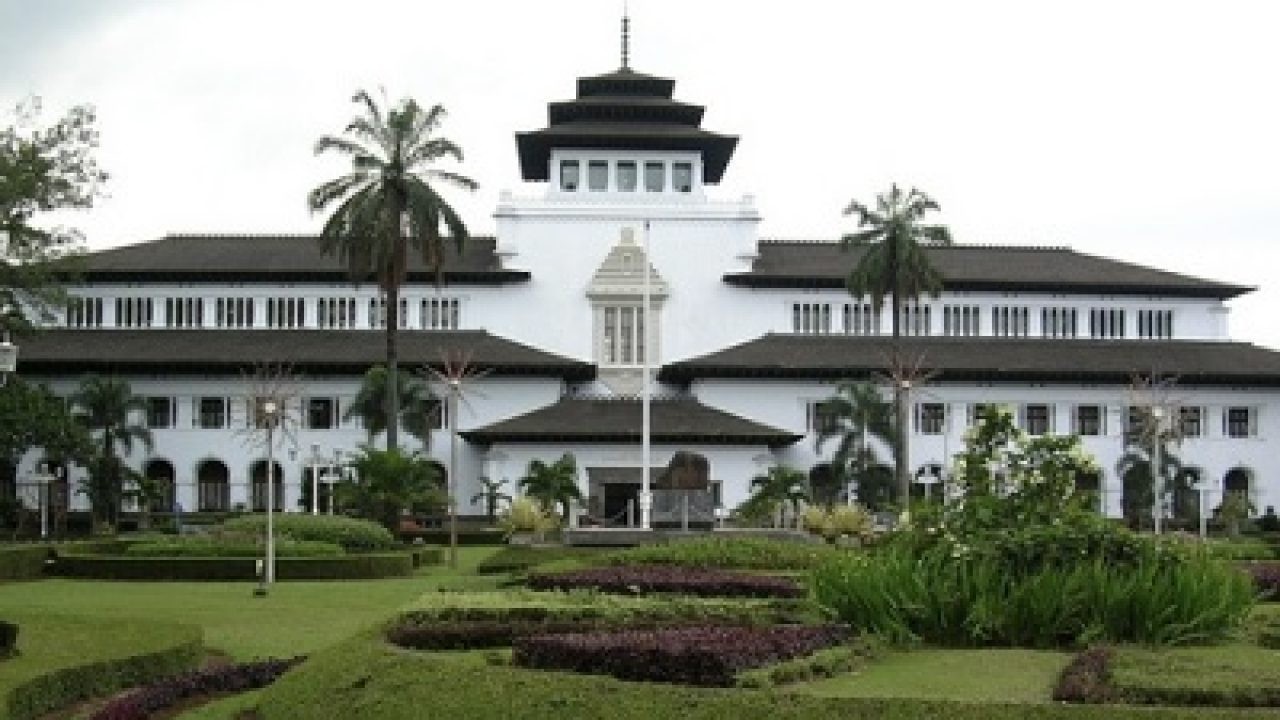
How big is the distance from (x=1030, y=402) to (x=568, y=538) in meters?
30.6

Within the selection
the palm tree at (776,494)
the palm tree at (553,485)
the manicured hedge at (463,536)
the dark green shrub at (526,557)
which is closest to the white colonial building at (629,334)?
the palm tree at (776,494)

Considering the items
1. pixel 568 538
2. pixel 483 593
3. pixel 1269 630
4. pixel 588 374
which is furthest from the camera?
pixel 588 374

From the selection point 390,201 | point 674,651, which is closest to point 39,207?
point 390,201

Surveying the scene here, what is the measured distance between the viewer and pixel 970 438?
64.0 ft

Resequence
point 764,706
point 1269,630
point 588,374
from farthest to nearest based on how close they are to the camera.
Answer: point 588,374
point 1269,630
point 764,706

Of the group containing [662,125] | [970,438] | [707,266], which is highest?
[662,125]

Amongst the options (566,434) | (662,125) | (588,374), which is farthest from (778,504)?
(662,125)

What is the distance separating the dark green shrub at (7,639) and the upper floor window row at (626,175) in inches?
2138

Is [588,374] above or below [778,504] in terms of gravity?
above

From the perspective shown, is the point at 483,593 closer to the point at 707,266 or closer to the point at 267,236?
the point at 707,266

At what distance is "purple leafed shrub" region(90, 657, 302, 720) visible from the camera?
54.4 feet

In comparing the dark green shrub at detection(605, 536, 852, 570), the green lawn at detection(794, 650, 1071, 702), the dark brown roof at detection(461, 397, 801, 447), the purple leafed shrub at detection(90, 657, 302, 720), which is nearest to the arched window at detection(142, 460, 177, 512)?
the dark brown roof at detection(461, 397, 801, 447)

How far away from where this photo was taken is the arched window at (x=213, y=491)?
69875 mm

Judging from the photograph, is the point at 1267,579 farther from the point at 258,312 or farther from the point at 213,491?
the point at 258,312
